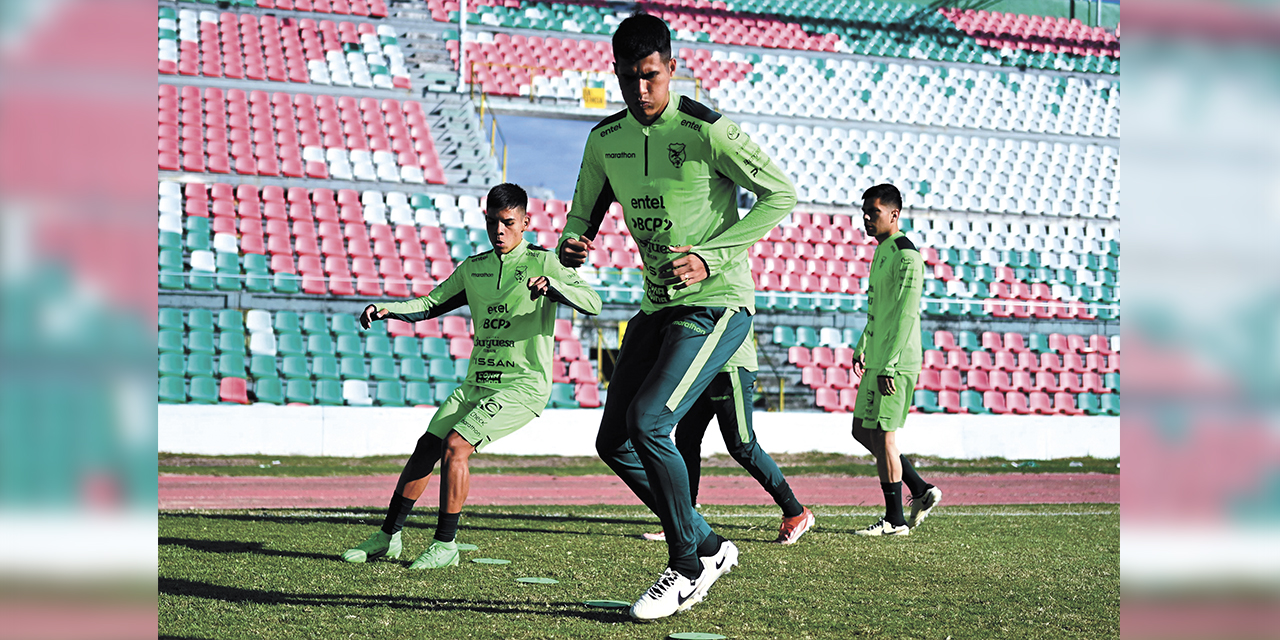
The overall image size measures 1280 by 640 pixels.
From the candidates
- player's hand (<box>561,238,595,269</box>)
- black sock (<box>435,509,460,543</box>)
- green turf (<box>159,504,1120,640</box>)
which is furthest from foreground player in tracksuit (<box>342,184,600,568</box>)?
→ player's hand (<box>561,238,595,269</box>)

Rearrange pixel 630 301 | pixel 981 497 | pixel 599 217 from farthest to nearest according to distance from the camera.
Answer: pixel 630 301 → pixel 981 497 → pixel 599 217

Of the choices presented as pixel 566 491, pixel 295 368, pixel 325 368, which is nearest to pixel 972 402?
pixel 566 491

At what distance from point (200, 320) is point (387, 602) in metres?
10.9

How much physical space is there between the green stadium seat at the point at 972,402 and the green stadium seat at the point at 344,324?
886 centimetres

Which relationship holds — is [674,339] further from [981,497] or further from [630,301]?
[630,301]

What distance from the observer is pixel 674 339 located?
13.8 ft

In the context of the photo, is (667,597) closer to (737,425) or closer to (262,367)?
(737,425)

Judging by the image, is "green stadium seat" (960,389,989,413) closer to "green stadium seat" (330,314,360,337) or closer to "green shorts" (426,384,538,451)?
"green stadium seat" (330,314,360,337)

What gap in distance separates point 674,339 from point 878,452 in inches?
128

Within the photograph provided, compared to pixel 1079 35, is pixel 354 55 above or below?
below

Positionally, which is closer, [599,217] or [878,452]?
[599,217]

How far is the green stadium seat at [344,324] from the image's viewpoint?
14734 millimetres

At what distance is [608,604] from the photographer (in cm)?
443
